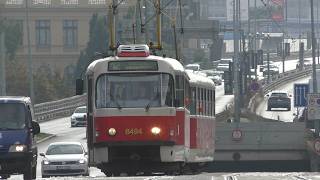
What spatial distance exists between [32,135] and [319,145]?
28912mm

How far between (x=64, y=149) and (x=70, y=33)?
8709 cm

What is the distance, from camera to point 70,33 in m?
131

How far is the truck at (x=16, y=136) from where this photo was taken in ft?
103

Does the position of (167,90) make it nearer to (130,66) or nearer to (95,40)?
(130,66)

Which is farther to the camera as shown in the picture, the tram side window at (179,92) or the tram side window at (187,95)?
the tram side window at (187,95)

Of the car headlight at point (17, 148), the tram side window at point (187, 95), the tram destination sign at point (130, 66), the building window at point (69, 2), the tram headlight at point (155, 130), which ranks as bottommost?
the car headlight at point (17, 148)

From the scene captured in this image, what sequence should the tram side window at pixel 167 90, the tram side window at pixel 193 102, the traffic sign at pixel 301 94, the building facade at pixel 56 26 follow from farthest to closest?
the building facade at pixel 56 26 < the traffic sign at pixel 301 94 < the tram side window at pixel 193 102 < the tram side window at pixel 167 90

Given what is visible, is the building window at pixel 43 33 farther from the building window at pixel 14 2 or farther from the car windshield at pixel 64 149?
the car windshield at pixel 64 149

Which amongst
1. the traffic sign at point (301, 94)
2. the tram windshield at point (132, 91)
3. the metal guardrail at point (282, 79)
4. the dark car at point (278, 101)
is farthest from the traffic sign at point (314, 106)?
the metal guardrail at point (282, 79)

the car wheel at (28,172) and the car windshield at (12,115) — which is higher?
the car windshield at (12,115)

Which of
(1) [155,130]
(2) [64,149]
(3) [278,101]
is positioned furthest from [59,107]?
(1) [155,130]

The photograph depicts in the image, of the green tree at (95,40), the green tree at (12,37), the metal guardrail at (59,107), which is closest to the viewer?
the metal guardrail at (59,107)

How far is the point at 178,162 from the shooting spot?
99.3ft

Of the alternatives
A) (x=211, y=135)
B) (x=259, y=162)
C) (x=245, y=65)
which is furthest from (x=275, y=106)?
(x=211, y=135)
